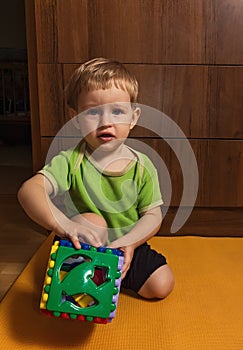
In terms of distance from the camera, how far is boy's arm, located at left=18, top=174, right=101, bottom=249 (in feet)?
2.27

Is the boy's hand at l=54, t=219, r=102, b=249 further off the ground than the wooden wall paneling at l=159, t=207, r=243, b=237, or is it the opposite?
the boy's hand at l=54, t=219, r=102, b=249

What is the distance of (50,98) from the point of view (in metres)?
1.11

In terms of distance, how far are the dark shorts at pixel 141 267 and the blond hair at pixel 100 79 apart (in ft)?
0.97

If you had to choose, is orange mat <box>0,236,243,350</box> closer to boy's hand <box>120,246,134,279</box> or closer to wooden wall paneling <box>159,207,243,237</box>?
boy's hand <box>120,246,134,279</box>

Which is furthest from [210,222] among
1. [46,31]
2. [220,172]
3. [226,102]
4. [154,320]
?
[46,31]

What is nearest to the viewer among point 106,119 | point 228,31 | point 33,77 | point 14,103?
point 106,119

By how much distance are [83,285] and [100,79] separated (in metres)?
0.36

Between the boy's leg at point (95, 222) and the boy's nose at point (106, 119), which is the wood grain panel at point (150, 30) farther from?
the boy's leg at point (95, 222)

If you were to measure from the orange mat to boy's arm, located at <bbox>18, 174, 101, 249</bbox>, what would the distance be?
138 mm

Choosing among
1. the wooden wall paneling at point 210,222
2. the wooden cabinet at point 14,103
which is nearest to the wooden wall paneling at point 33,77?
the wooden wall paneling at point 210,222

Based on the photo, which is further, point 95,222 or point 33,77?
point 33,77

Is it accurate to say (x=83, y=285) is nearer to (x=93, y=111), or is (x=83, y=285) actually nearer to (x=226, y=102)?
(x=93, y=111)

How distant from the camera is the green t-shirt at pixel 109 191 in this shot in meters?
0.83

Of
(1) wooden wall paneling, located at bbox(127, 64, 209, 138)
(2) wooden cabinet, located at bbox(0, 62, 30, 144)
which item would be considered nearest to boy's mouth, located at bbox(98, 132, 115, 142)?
(1) wooden wall paneling, located at bbox(127, 64, 209, 138)
